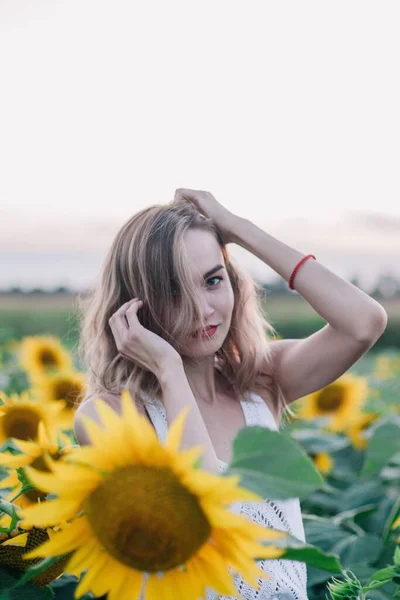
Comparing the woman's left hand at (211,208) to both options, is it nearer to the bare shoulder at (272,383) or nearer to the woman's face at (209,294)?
the woman's face at (209,294)

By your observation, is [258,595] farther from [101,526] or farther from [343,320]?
[101,526]

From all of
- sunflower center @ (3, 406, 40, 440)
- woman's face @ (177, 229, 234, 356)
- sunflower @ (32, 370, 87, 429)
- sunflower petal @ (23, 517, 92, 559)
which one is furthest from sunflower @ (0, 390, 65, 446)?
sunflower petal @ (23, 517, 92, 559)

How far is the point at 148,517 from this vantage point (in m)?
0.73

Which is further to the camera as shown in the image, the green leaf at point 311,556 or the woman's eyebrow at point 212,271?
the woman's eyebrow at point 212,271

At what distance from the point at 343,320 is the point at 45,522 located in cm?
97

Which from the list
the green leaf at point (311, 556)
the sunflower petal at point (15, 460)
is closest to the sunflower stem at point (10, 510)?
the sunflower petal at point (15, 460)

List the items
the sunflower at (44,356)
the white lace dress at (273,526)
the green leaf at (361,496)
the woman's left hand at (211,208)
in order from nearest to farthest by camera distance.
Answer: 1. the white lace dress at (273,526)
2. the woman's left hand at (211,208)
3. the green leaf at (361,496)
4. the sunflower at (44,356)

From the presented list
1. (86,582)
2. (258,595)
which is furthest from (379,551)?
(86,582)

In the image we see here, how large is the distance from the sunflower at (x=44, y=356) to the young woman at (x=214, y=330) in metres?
1.39

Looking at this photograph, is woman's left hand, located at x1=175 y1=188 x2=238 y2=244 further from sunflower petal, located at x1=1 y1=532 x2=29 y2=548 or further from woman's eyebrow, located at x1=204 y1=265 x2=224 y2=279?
sunflower petal, located at x1=1 y1=532 x2=29 y2=548

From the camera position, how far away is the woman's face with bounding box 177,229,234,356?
59.2 inches

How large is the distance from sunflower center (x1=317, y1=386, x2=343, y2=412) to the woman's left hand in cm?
147

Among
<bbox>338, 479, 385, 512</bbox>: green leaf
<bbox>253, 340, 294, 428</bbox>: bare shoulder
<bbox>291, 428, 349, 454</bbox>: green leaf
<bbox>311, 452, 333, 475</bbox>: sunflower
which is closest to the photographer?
<bbox>253, 340, 294, 428</bbox>: bare shoulder

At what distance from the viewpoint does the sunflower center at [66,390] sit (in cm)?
250
